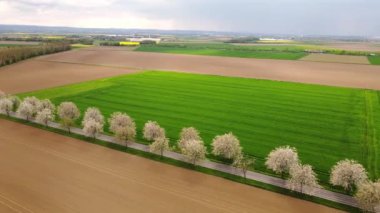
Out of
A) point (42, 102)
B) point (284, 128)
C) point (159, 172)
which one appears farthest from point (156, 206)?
point (42, 102)

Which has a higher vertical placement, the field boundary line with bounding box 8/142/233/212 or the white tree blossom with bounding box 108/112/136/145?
the white tree blossom with bounding box 108/112/136/145

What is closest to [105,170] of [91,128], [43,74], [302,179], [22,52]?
[91,128]

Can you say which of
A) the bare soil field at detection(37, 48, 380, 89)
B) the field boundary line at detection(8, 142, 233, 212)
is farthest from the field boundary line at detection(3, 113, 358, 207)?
the bare soil field at detection(37, 48, 380, 89)

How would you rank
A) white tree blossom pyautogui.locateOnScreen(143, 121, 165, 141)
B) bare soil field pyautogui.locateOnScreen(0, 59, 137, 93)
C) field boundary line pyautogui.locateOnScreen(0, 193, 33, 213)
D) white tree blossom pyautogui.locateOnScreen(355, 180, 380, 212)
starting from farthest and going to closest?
bare soil field pyautogui.locateOnScreen(0, 59, 137, 93) < white tree blossom pyautogui.locateOnScreen(143, 121, 165, 141) < field boundary line pyautogui.locateOnScreen(0, 193, 33, 213) < white tree blossom pyautogui.locateOnScreen(355, 180, 380, 212)

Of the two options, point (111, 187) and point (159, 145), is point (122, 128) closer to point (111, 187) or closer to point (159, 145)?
point (159, 145)

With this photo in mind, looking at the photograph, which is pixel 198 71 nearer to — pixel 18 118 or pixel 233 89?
pixel 233 89

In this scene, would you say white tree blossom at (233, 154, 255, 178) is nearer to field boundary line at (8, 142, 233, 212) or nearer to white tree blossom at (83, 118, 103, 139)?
field boundary line at (8, 142, 233, 212)
